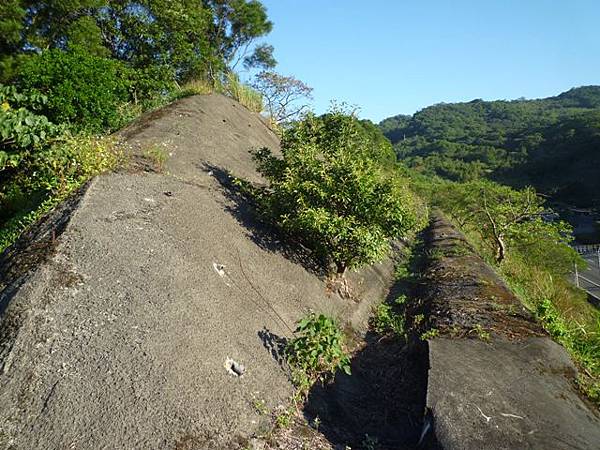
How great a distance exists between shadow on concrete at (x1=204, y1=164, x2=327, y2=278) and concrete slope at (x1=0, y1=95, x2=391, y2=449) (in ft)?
0.30

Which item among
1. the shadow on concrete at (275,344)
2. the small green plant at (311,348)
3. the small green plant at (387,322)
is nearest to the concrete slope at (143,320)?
the shadow on concrete at (275,344)

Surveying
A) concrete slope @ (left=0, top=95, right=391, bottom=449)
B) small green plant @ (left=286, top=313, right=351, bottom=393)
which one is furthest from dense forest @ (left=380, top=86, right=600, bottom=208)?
small green plant @ (left=286, top=313, right=351, bottom=393)

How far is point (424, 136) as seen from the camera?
102812mm

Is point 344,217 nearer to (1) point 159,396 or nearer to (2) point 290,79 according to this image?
(1) point 159,396

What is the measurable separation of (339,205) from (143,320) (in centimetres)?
318

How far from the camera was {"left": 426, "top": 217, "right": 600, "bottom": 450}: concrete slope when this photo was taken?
10.9ft

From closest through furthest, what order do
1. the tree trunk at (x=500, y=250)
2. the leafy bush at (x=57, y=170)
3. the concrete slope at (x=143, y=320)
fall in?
1. the concrete slope at (x=143, y=320)
2. the leafy bush at (x=57, y=170)
3. the tree trunk at (x=500, y=250)

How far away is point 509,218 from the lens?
39.1 feet

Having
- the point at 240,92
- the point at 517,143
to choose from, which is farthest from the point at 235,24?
the point at 517,143

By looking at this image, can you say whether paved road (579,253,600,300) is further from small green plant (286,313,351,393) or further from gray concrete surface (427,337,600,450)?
small green plant (286,313,351,393)

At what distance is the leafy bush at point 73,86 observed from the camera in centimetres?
773

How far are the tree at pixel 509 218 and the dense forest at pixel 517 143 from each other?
143ft

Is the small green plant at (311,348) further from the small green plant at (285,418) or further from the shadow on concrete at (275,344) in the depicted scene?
the small green plant at (285,418)

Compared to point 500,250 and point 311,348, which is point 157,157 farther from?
point 500,250
